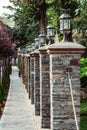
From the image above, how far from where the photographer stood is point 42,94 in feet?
43.7

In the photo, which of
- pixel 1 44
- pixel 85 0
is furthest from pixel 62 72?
pixel 1 44

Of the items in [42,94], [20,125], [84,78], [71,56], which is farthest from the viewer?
[84,78]

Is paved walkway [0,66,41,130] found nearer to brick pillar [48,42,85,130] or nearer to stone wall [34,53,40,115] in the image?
stone wall [34,53,40,115]

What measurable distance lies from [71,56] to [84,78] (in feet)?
44.2

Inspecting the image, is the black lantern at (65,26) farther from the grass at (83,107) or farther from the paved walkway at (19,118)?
the grass at (83,107)

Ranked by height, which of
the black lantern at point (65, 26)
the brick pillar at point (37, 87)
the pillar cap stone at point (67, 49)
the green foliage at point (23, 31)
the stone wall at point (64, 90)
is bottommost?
the green foliage at point (23, 31)

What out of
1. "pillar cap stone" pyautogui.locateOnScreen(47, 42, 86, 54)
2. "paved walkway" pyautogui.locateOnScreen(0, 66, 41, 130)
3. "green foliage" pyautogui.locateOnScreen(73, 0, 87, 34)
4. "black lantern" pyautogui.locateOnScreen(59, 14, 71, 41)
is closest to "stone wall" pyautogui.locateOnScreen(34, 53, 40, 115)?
"paved walkway" pyautogui.locateOnScreen(0, 66, 41, 130)

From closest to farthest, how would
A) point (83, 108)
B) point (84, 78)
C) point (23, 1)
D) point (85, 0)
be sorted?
1. point (85, 0)
2. point (83, 108)
3. point (84, 78)
4. point (23, 1)

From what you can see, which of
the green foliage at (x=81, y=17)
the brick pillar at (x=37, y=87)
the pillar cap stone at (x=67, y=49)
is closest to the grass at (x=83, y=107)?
the brick pillar at (x=37, y=87)

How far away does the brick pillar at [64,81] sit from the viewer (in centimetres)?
905

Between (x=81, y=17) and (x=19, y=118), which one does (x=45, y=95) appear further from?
(x=81, y=17)

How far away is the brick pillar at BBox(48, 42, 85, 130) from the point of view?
9055 mm

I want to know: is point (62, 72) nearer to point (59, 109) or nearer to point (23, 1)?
point (59, 109)

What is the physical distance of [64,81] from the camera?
29.8 feet
